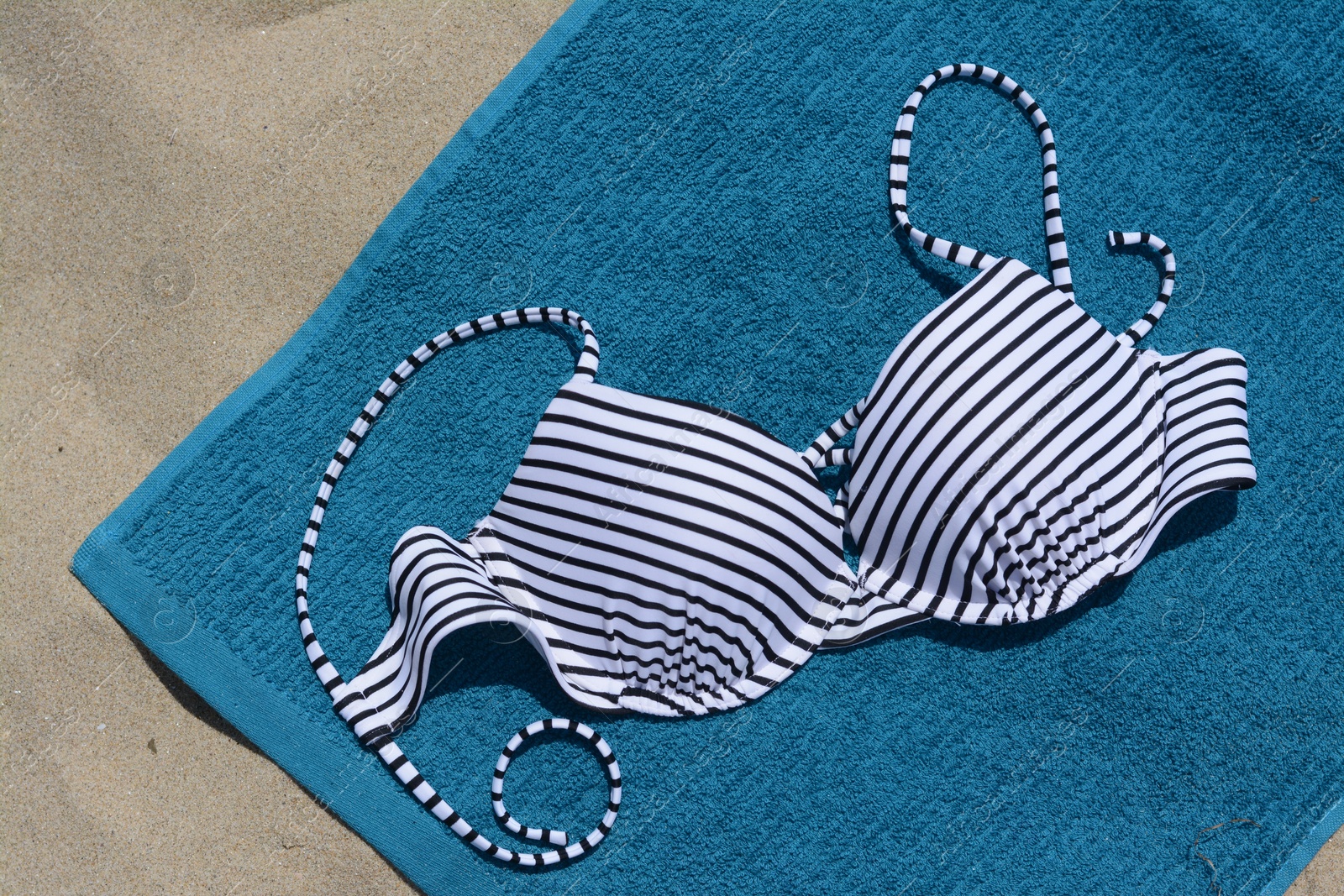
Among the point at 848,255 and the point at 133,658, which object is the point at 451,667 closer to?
the point at 133,658

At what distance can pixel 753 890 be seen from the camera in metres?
2.21

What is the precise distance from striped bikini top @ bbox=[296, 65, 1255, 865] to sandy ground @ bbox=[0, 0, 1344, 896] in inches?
18.6

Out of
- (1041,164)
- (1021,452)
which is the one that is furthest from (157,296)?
(1041,164)

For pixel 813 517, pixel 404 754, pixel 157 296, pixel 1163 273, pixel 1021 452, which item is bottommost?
pixel 404 754

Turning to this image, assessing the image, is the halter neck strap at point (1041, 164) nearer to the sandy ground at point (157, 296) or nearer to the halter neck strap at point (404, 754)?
the halter neck strap at point (404, 754)

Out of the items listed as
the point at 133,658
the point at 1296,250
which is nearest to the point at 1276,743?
the point at 1296,250

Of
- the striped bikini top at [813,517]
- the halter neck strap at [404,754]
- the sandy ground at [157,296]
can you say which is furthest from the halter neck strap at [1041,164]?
the sandy ground at [157,296]

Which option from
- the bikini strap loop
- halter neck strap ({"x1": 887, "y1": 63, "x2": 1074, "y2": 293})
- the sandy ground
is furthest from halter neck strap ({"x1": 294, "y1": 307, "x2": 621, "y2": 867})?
the bikini strap loop

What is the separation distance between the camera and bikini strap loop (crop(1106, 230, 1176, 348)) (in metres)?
2.21

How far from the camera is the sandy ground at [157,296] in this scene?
2.21 m

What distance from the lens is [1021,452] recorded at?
1977mm

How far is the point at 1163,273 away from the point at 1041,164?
0.40 metres

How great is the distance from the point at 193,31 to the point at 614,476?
1606mm

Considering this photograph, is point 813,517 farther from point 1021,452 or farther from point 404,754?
point 404,754
